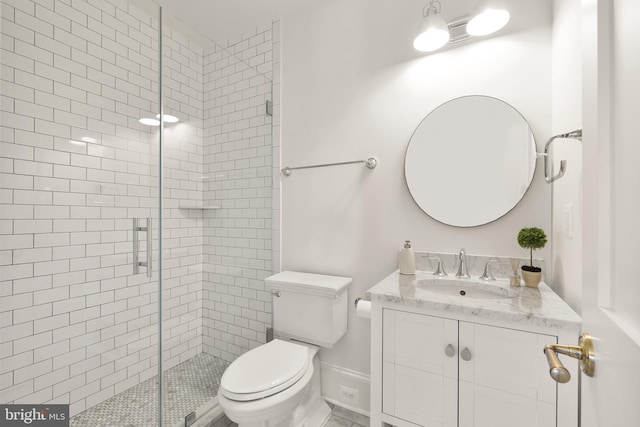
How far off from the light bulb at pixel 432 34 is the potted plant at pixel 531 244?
1.02 meters

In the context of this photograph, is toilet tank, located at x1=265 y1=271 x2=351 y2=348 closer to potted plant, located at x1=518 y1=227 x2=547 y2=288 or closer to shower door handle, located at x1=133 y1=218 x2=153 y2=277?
shower door handle, located at x1=133 y1=218 x2=153 y2=277

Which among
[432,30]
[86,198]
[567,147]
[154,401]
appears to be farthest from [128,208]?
[567,147]

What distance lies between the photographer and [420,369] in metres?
1.14

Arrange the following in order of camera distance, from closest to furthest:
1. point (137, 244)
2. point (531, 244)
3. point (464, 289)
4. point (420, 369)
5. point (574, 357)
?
point (574, 357) < point (420, 369) < point (531, 244) < point (464, 289) < point (137, 244)

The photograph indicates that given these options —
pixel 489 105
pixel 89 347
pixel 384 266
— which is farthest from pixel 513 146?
pixel 89 347

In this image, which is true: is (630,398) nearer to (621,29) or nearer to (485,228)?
(621,29)

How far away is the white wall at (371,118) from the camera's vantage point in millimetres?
1377

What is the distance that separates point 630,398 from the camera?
0.37 metres

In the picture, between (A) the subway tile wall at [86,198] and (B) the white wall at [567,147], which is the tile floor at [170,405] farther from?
(B) the white wall at [567,147]

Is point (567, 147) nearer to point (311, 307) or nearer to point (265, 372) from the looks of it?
point (311, 307)

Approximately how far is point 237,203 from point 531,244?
1.74 meters

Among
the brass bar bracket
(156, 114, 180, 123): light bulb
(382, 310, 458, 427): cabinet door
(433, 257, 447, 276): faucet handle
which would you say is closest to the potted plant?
(433, 257, 447, 276): faucet handle

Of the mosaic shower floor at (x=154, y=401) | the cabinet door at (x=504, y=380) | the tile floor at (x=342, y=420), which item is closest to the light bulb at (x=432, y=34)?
the cabinet door at (x=504, y=380)

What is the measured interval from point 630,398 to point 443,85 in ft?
5.00
